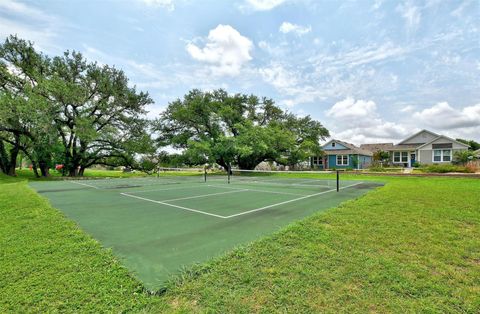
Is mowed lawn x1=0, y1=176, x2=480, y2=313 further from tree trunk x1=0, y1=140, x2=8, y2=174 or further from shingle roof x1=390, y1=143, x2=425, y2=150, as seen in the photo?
shingle roof x1=390, y1=143, x2=425, y2=150

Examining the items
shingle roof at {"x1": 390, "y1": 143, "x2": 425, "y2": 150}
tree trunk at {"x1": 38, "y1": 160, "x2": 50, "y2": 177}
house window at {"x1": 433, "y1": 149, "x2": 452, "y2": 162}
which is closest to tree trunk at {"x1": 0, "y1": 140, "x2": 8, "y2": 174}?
tree trunk at {"x1": 38, "y1": 160, "x2": 50, "y2": 177}

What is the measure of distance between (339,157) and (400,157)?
30.8ft

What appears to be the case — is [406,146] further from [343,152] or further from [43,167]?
[43,167]

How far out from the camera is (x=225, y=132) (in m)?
26.2

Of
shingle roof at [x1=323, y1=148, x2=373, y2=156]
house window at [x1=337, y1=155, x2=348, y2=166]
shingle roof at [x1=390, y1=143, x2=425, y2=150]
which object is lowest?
house window at [x1=337, y1=155, x2=348, y2=166]

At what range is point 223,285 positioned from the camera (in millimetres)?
2316

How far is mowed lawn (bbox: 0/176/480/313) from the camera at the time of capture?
2025 mm

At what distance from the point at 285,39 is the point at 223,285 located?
17041 millimetres

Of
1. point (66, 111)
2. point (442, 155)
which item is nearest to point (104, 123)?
point (66, 111)

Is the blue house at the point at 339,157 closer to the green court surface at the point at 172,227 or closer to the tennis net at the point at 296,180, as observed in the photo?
the tennis net at the point at 296,180

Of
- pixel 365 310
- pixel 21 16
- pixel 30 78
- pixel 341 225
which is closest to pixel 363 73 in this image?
pixel 341 225

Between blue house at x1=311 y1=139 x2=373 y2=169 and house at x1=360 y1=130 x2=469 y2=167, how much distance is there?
174 inches

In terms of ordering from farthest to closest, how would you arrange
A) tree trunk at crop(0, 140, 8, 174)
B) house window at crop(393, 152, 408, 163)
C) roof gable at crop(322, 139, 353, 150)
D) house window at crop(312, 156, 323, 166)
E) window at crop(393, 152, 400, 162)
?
house window at crop(312, 156, 323, 166) → window at crop(393, 152, 400, 162) → roof gable at crop(322, 139, 353, 150) → house window at crop(393, 152, 408, 163) → tree trunk at crop(0, 140, 8, 174)

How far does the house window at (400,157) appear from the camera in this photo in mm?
34031
